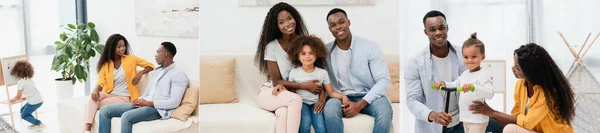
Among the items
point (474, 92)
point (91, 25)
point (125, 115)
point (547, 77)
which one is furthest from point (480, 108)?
point (91, 25)

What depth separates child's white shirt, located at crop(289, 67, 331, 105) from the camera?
2799 mm

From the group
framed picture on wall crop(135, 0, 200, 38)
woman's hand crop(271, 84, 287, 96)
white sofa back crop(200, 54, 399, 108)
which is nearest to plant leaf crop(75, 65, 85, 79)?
framed picture on wall crop(135, 0, 200, 38)

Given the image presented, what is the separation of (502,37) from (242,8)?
1.23 m

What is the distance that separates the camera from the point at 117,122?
12.6ft

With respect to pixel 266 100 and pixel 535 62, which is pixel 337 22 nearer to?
pixel 266 100

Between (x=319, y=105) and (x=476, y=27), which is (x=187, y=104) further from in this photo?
(x=476, y=27)

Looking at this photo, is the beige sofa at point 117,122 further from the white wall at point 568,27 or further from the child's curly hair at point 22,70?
the white wall at point 568,27

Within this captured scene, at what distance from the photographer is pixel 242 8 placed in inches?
115

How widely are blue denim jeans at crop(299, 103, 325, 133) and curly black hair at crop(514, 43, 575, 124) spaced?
0.94 m

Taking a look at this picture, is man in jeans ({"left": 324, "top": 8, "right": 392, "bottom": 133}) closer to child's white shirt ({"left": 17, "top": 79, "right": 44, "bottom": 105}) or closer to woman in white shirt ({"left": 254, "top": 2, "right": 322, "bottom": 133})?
woman in white shirt ({"left": 254, "top": 2, "right": 322, "bottom": 133})

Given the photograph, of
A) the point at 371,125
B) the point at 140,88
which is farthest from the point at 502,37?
the point at 140,88

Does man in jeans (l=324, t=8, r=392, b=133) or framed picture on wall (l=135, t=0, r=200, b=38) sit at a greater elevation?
framed picture on wall (l=135, t=0, r=200, b=38)

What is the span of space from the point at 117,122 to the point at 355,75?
1.79m

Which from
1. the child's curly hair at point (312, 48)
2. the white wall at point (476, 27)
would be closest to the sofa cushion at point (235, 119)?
the child's curly hair at point (312, 48)
